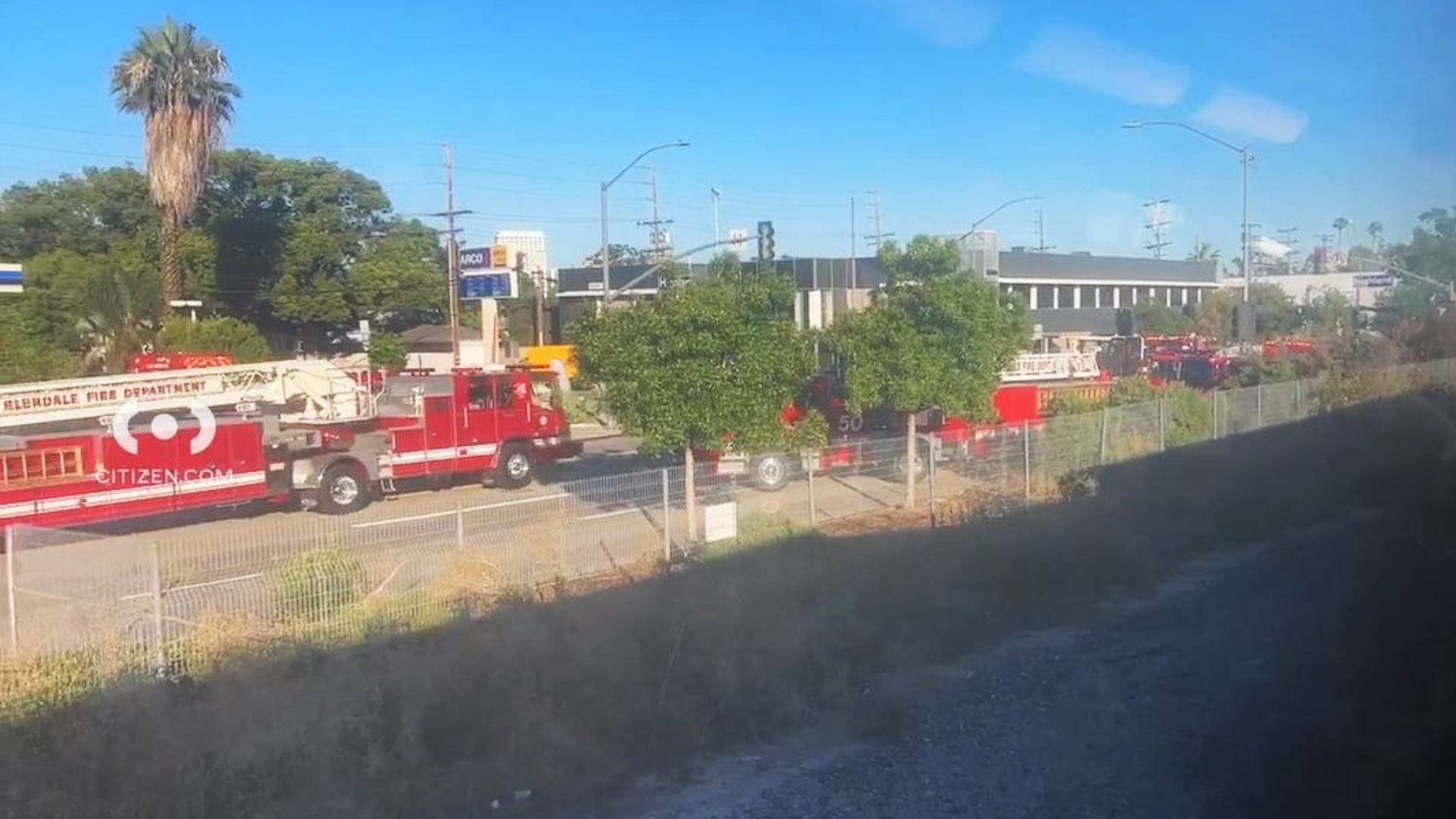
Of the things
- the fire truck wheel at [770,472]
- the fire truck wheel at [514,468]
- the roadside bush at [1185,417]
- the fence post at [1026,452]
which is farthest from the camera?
the fire truck wheel at [514,468]

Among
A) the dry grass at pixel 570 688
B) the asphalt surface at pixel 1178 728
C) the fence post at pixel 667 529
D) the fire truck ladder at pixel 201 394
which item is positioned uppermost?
the fire truck ladder at pixel 201 394

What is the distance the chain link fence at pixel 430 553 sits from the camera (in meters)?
12.1

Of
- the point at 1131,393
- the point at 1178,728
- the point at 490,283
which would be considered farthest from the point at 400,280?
the point at 1178,728

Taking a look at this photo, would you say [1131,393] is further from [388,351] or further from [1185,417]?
[388,351]

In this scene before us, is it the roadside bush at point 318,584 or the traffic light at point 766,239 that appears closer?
the roadside bush at point 318,584

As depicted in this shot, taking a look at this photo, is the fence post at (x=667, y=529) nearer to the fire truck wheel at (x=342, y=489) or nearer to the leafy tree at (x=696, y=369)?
the leafy tree at (x=696, y=369)

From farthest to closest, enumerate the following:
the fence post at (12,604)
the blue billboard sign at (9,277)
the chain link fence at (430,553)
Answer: the blue billboard sign at (9,277) → the fence post at (12,604) → the chain link fence at (430,553)

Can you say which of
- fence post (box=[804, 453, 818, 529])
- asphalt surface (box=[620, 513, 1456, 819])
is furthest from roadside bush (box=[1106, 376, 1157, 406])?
asphalt surface (box=[620, 513, 1456, 819])

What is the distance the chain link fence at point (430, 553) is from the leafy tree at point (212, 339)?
20105 millimetres

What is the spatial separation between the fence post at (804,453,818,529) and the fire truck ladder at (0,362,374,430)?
10566 millimetres

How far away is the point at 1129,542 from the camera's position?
727 inches

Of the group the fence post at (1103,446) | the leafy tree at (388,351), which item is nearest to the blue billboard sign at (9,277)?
the leafy tree at (388,351)

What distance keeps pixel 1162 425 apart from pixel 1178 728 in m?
17.0

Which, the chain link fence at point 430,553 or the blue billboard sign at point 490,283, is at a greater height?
the blue billboard sign at point 490,283
